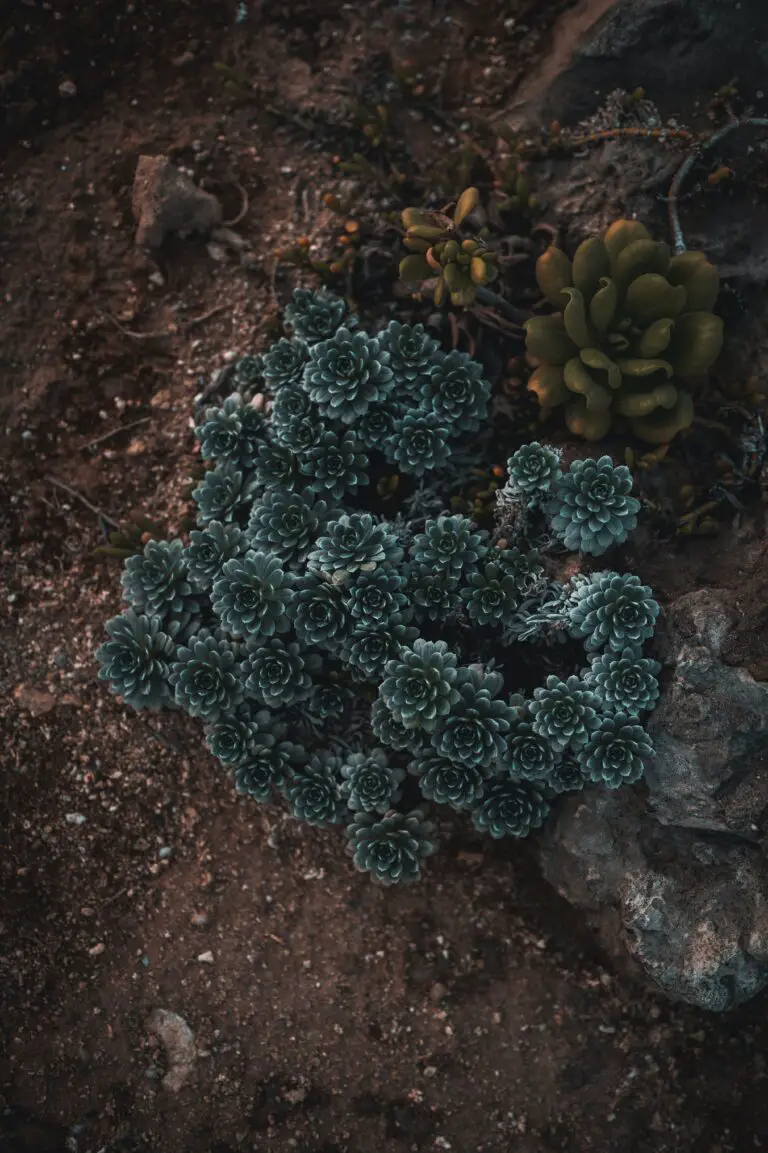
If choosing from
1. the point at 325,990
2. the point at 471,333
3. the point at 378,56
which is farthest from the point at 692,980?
the point at 378,56

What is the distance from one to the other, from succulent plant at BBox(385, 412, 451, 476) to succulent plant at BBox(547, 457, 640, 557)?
508mm

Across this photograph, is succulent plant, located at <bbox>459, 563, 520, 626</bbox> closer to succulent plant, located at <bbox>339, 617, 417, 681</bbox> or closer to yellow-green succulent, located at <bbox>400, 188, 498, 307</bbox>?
succulent plant, located at <bbox>339, 617, 417, 681</bbox>

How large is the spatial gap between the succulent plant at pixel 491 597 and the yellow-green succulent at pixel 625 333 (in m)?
0.70

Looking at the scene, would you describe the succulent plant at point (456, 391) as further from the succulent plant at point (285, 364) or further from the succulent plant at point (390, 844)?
the succulent plant at point (390, 844)

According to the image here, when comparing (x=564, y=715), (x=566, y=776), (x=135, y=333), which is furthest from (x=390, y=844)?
(x=135, y=333)

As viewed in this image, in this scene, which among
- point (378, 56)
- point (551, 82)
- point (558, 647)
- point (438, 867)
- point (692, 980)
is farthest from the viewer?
point (378, 56)

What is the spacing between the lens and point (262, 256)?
4.10 meters

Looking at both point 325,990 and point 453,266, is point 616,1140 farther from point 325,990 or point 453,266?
point 453,266

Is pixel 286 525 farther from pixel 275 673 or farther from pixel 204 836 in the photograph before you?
pixel 204 836

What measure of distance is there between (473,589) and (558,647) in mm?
445

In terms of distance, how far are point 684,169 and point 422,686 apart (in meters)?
2.50

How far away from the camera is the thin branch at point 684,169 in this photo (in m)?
3.63

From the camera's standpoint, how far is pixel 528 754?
3.20 metres

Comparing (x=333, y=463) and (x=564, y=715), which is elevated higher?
(x=333, y=463)
